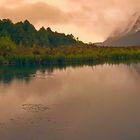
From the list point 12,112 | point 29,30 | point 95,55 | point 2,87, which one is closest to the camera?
point 12,112

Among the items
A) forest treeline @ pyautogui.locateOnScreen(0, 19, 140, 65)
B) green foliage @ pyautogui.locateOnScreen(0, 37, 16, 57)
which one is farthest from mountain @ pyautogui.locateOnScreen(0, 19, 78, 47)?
green foliage @ pyautogui.locateOnScreen(0, 37, 16, 57)

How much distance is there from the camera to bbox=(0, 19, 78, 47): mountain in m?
101

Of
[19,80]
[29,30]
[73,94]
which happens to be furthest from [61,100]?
[29,30]

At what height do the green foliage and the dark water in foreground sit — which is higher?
the green foliage

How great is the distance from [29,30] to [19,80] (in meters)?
54.2

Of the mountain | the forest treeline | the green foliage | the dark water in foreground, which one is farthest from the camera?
the mountain

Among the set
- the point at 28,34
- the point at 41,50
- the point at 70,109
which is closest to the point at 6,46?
the point at 41,50

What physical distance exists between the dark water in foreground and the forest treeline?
1176 inches

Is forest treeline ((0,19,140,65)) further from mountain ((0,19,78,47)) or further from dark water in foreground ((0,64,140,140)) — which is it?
dark water in foreground ((0,64,140,140))

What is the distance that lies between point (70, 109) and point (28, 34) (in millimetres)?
73085

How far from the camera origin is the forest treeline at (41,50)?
3219 inches

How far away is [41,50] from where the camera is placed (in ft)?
287

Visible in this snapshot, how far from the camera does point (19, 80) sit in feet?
172

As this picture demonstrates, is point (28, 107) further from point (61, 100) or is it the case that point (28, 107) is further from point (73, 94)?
point (73, 94)
